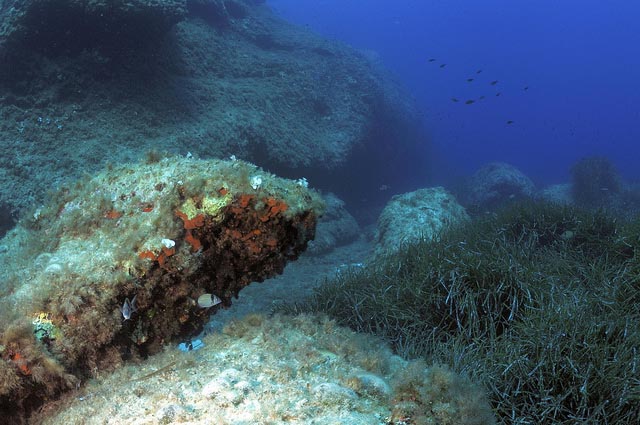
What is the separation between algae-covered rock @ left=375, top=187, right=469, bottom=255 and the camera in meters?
9.20

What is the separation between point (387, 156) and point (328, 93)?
16.6 feet

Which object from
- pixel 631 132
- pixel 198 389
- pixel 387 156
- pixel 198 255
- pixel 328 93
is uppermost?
pixel 328 93

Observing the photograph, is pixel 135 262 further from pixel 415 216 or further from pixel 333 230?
pixel 333 230

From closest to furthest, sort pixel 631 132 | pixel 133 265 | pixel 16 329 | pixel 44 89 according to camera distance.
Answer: pixel 16 329 → pixel 133 265 → pixel 44 89 → pixel 631 132

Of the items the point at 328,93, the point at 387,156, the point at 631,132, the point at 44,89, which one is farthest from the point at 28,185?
the point at 631,132

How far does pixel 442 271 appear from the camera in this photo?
Result: 15.3 ft

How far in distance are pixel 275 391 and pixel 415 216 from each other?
7.92 meters

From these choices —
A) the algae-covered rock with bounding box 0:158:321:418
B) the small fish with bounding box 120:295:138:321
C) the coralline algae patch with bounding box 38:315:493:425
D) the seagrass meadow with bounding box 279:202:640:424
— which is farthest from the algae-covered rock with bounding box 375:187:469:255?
the small fish with bounding box 120:295:138:321

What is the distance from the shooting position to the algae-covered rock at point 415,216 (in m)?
9.20

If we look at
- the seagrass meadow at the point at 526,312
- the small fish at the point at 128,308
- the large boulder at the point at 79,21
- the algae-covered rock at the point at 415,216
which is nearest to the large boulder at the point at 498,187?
the algae-covered rock at the point at 415,216

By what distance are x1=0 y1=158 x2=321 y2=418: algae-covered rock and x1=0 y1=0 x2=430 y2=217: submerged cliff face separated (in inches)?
216

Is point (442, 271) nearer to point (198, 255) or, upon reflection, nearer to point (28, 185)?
point (198, 255)

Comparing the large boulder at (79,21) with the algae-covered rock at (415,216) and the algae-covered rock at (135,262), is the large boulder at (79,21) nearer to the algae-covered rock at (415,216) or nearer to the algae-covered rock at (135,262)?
the algae-covered rock at (135,262)

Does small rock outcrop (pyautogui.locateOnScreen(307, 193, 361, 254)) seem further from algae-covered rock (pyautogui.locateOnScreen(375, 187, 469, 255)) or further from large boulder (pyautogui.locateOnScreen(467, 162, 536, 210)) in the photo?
large boulder (pyautogui.locateOnScreen(467, 162, 536, 210))
